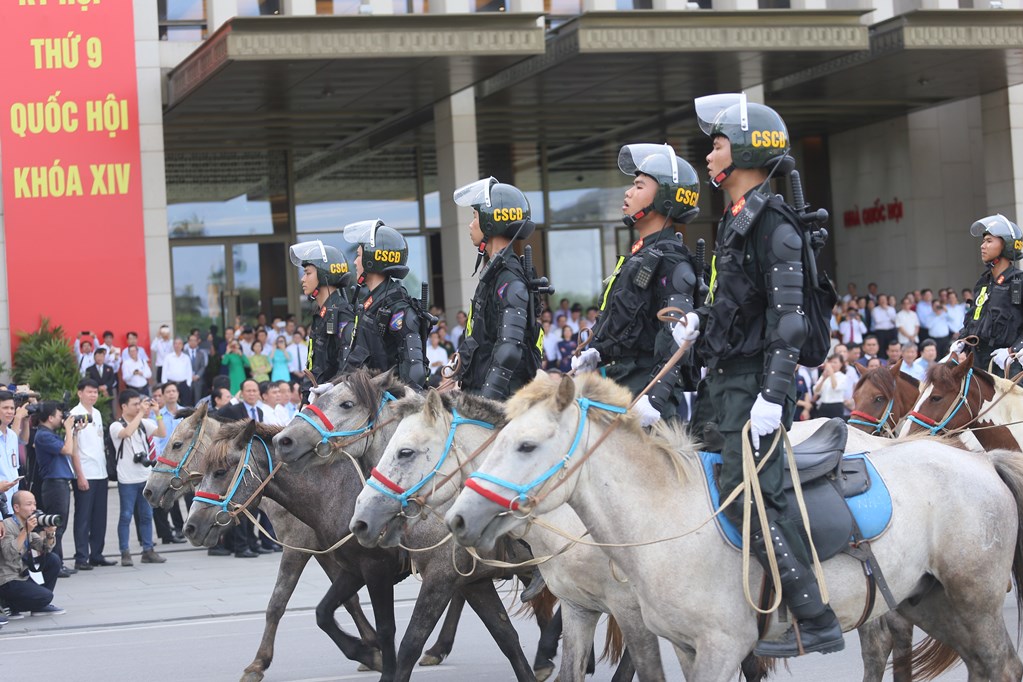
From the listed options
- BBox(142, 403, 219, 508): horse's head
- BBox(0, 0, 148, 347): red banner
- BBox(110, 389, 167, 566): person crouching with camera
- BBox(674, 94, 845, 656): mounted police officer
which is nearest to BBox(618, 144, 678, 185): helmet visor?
BBox(674, 94, 845, 656): mounted police officer

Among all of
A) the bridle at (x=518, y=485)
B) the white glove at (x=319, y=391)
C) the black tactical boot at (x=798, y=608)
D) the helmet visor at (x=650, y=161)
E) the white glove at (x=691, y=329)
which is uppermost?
the helmet visor at (x=650, y=161)

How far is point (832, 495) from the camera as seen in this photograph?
6031 mm

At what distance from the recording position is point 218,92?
86.2ft

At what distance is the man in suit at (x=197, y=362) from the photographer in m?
23.4

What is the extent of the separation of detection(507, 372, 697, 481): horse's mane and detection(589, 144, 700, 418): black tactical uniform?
152 centimetres

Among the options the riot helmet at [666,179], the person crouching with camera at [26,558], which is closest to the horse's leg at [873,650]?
the riot helmet at [666,179]

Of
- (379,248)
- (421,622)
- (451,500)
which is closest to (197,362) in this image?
(379,248)

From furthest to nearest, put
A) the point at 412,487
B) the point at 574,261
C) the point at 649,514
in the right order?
the point at 574,261, the point at 412,487, the point at 649,514

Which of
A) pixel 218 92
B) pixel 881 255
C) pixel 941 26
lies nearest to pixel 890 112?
pixel 881 255

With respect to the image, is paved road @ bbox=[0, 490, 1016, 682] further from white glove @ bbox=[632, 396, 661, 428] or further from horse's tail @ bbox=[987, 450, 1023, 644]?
white glove @ bbox=[632, 396, 661, 428]

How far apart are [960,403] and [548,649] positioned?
367 centimetres

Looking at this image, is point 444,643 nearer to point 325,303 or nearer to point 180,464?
point 180,464

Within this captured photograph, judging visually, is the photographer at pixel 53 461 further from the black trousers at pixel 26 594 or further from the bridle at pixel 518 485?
the bridle at pixel 518 485

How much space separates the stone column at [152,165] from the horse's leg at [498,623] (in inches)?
710
